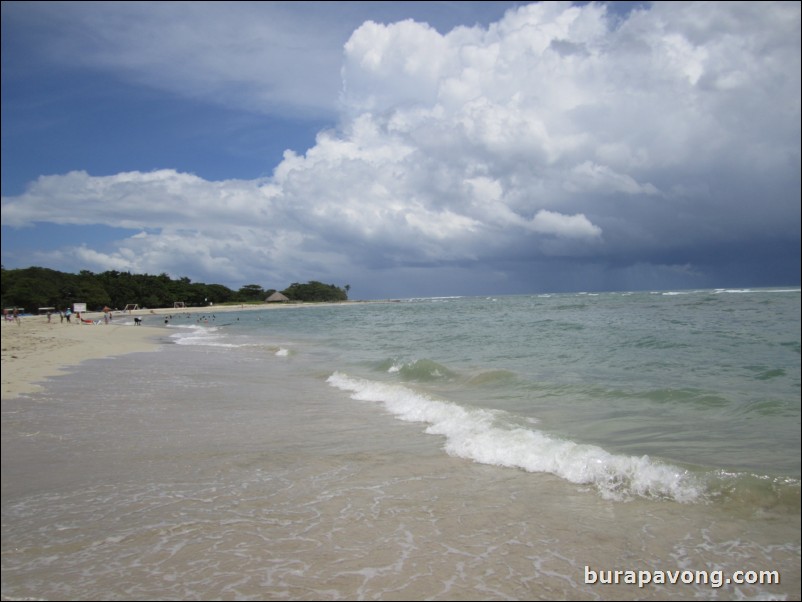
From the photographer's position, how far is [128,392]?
40.3ft

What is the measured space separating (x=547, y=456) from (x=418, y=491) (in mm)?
2128

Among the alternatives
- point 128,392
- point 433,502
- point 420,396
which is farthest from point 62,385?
point 433,502

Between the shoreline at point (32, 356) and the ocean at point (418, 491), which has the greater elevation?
the shoreline at point (32, 356)

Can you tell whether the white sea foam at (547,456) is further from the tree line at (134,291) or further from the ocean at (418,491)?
the tree line at (134,291)

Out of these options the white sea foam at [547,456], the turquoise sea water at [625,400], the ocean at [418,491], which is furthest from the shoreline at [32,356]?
the turquoise sea water at [625,400]

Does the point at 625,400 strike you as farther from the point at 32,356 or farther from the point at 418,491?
the point at 32,356

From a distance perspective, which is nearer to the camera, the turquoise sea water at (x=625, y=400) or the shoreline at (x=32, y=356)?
the turquoise sea water at (x=625, y=400)

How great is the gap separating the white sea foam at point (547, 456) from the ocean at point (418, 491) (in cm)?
3

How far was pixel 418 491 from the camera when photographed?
593 centimetres

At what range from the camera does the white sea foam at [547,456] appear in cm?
585

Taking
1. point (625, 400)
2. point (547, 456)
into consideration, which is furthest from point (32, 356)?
point (625, 400)

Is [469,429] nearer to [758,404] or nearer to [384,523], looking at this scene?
[384,523]

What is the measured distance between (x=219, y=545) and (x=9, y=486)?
2.90 m

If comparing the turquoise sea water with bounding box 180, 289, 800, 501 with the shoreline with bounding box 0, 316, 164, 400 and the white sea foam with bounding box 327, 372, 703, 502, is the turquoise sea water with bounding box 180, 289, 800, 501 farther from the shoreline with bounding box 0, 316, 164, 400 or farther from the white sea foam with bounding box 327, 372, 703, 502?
the shoreline with bounding box 0, 316, 164, 400
